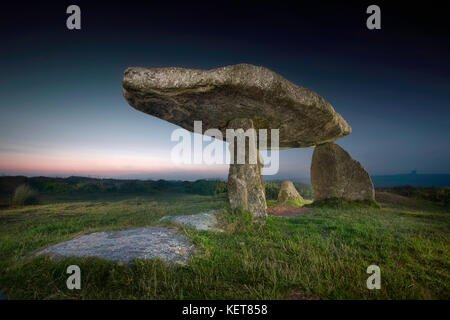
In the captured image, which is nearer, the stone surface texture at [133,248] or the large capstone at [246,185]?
the stone surface texture at [133,248]

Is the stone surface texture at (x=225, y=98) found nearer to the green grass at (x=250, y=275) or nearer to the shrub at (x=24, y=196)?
the green grass at (x=250, y=275)

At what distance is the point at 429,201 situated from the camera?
1297 centimetres

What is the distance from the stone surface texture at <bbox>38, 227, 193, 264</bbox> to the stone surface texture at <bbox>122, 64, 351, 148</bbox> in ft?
10.6

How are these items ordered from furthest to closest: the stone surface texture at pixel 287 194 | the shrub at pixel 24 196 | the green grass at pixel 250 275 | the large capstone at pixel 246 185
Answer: the stone surface texture at pixel 287 194 < the shrub at pixel 24 196 < the large capstone at pixel 246 185 < the green grass at pixel 250 275

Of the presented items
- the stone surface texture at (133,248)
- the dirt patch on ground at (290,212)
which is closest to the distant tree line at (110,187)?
the dirt patch on ground at (290,212)

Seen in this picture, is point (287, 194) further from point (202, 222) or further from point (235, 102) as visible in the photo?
point (235, 102)

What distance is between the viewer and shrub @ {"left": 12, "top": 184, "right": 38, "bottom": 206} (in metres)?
9.23

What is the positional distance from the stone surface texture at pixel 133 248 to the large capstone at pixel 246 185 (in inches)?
91.5

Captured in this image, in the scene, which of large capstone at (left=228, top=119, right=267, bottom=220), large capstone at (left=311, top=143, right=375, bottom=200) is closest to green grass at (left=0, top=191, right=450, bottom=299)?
large capstone at (left=228, top=119, right=267, bottom=220)

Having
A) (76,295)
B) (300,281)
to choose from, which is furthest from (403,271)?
(76,295)

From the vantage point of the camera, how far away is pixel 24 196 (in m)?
9.48

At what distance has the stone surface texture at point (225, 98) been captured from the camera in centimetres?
417

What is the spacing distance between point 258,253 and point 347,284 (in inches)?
55.5
